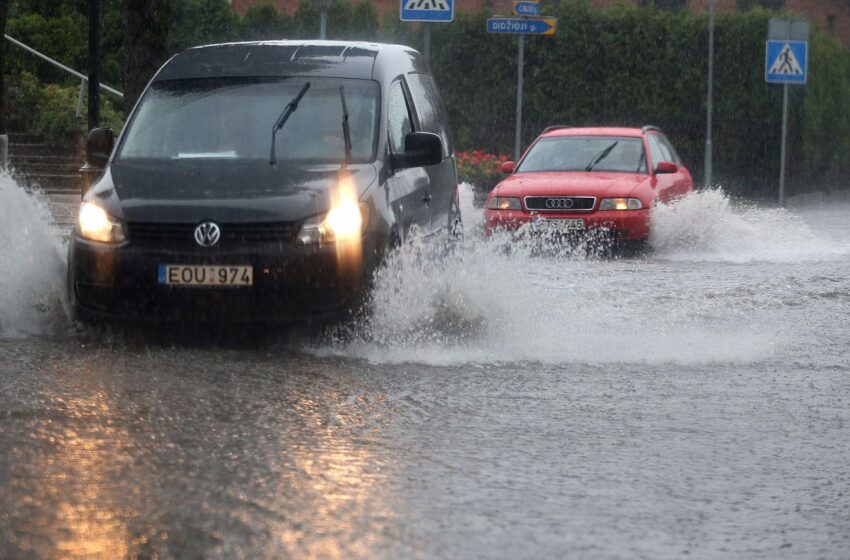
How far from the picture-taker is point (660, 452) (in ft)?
23.9

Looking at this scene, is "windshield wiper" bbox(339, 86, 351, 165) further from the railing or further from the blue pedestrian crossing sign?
the blue pedestrian crossing sign

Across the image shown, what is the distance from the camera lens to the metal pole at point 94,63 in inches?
764

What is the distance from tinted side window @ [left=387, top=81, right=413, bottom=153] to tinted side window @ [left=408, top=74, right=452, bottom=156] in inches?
10.3

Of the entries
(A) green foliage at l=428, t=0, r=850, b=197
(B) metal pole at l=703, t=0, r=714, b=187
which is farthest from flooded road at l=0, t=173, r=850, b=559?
(A) green foliage at l=428, t=0, r=850, b=197

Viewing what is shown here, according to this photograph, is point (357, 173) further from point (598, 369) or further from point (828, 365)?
point (828, 365)

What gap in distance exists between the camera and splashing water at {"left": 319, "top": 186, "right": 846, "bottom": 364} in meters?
10.3

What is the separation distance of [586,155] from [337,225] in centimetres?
1165

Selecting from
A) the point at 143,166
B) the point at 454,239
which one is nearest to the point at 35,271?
the point at 143,166

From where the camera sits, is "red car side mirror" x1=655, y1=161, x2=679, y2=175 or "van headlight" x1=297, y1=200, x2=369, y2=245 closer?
"van headlight" x1=297, y1=200, x2=369, y2=245

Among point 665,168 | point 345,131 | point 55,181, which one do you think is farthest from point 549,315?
point 55,181

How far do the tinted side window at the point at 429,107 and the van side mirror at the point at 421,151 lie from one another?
3.54 ft

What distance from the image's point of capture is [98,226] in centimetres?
1008

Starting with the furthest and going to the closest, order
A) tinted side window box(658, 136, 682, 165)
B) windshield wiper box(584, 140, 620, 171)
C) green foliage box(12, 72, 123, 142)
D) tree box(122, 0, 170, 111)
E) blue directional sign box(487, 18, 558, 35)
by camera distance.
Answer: green foliage box(12, 72, 123, 142), blue directional sign box(487, 18, 558, 35), tinted side window box(658, 136, 682, 165), windshield wiper box(584, 140, 620, 171), tree box(122, 0, 170, 111)

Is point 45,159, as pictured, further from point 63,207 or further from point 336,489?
point 336,489
